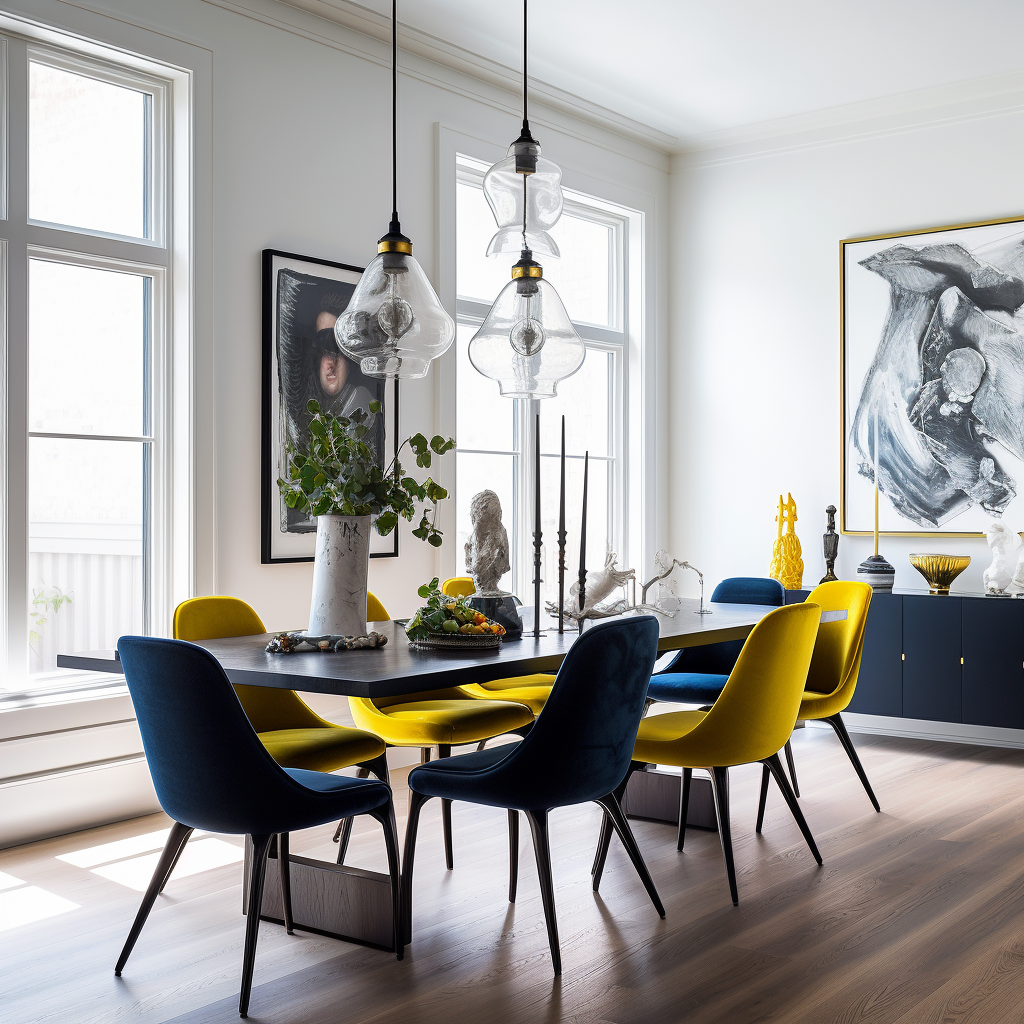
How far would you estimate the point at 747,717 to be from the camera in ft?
10.3

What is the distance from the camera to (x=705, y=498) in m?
6.59

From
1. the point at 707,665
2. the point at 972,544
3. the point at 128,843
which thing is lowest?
the point at 128,843

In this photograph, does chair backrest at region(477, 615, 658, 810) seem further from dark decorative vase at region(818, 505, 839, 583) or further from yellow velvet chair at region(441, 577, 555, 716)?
dark decorative vase at region(818, 505, 839, 583)

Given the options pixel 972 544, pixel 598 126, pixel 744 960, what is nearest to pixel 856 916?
pixel 744 960

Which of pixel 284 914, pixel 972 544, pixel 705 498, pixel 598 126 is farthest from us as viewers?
pixel 705 498

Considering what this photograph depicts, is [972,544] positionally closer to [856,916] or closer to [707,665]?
[707,665]

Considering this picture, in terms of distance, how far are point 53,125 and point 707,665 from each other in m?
3.12

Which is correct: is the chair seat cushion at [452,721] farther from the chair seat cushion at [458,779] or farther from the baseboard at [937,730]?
the baseboard at [937,730]

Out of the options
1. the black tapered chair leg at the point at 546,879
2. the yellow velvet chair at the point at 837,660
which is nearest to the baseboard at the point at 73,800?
the black tapered chair leg at the point at 546,879

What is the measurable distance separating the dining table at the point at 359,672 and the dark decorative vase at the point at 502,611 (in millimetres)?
33

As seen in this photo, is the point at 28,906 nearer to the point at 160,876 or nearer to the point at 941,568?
the point at 160,876

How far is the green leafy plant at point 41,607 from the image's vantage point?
13.0ft

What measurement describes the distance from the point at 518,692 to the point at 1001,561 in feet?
8.54

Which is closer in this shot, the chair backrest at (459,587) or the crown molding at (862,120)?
the chair backrest at (459,587)
